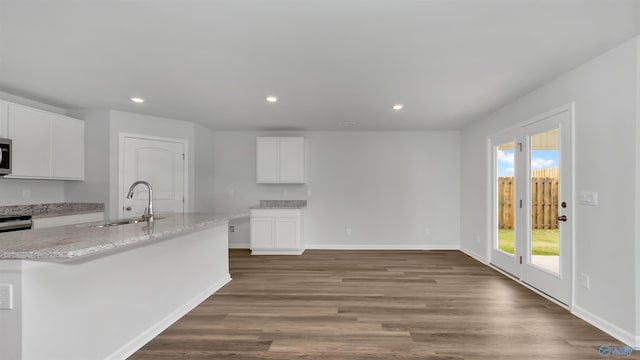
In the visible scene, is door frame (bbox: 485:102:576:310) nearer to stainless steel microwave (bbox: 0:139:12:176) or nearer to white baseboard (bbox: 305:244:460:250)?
white baseboard (bbox: 305:244:460:250)

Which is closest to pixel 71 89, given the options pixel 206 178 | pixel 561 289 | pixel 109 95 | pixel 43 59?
pixel 109 95

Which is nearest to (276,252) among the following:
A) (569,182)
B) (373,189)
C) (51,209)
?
(373,189)

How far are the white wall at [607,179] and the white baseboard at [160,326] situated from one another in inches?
148

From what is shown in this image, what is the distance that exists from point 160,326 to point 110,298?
0.68 metres

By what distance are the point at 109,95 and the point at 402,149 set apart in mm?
4925

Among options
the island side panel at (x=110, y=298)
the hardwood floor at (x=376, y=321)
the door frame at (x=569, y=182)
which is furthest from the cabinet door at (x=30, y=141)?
the door frame at (x=569, y=182)

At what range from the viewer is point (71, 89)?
3.63 m

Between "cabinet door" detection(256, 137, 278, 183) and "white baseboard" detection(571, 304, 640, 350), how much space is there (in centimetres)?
462

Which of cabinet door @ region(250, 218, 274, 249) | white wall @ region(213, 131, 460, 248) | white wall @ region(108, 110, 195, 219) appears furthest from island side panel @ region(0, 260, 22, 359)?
white wall @ region(213, 131, 460, 248)

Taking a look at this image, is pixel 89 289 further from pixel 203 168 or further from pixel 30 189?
pixel 203 168

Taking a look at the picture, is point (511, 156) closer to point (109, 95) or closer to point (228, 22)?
point (228, 22)

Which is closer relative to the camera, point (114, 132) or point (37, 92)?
point (37, 92)

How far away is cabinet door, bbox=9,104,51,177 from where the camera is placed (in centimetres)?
368

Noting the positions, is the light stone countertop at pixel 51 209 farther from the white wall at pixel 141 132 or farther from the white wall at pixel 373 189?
the white wall at pixel 373 189
